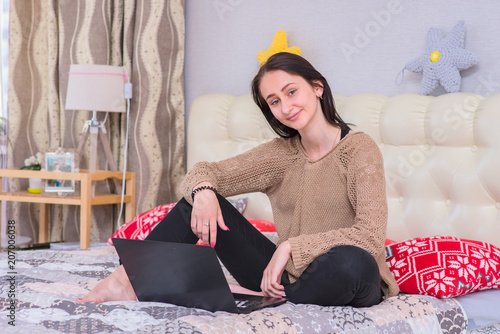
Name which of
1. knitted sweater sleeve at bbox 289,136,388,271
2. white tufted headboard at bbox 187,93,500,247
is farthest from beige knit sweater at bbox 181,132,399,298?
white tufted headboard at bbox 187,93,500,247

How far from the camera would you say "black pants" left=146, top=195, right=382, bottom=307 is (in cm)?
133

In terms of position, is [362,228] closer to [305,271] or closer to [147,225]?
[305,271]

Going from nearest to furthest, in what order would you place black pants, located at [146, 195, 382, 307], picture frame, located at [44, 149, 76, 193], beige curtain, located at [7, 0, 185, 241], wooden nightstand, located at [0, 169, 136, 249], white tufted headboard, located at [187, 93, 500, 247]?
1. black pants, located at [146, 195, 382, 307]
2. white tufted headboard, located at [187, 93, 500, 247]
3. wooden nightstand, located at [0, 169, 136, 249]
4. picture frame, located at [44, 149, 76, 193]
5. beige curtain, located at [7, 0, 185, 241]

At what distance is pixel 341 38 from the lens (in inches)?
96.2

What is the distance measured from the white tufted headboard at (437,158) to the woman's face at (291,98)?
0.46m

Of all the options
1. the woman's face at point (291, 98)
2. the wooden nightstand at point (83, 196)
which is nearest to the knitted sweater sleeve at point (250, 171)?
the woman's face at point (291, 98)

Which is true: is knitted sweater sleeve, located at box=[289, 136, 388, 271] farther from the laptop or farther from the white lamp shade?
the white lamp shade

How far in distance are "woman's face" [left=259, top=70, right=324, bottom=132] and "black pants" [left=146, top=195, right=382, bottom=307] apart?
0.94 feet

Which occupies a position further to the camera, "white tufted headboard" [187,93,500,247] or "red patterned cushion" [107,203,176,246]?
"red patterned cushion" [107,203,176,246]

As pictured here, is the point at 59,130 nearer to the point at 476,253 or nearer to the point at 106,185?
the point at 106,185

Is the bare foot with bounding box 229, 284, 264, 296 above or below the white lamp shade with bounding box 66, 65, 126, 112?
below

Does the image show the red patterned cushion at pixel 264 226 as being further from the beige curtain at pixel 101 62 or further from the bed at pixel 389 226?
the beige curtain at pixel 101 62

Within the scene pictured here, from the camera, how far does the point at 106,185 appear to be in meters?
3.02

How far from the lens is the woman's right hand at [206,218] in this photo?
1472 millimetres
